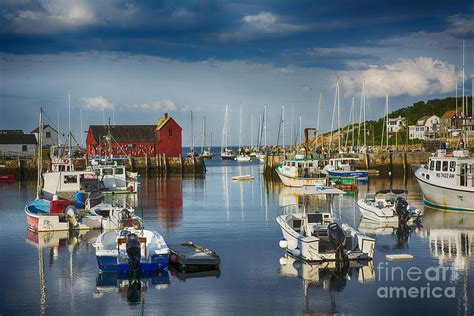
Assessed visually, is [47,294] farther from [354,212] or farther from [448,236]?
[354,212]

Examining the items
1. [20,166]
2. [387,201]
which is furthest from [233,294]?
[20,166]

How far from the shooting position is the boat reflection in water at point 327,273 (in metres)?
22.3

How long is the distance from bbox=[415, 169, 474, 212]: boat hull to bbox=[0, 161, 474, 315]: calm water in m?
0.95

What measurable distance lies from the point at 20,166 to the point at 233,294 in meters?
70.6

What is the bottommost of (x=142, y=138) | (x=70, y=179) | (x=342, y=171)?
(x=342, y=171)

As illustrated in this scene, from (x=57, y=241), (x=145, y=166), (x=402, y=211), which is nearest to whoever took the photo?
(x=57, y=241)

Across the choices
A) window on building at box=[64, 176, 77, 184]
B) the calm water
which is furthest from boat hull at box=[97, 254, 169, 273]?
window on building at box=[64, 176, 77, 184]

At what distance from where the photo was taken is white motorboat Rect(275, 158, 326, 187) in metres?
64.2

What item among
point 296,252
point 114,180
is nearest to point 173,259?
point 296,252

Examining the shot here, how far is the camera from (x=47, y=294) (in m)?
22.2

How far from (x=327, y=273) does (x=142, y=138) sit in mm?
77294

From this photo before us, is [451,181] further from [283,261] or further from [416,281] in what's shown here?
[416,281]

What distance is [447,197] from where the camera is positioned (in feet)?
135

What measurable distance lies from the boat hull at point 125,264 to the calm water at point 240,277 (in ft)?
1.50
